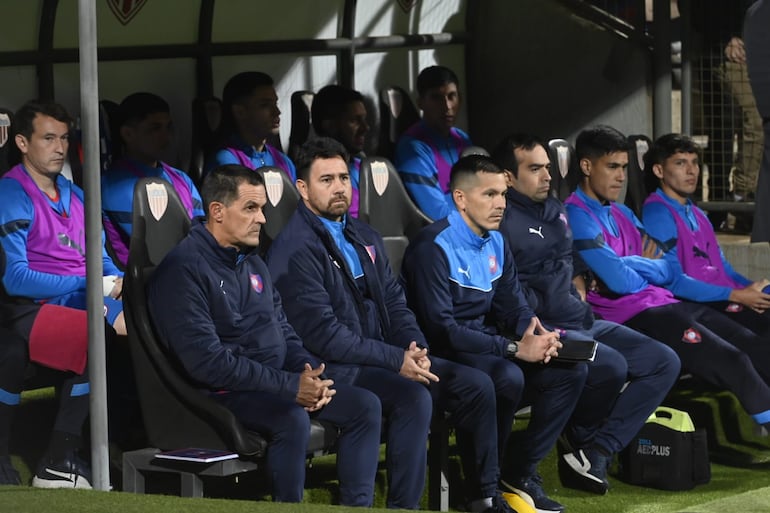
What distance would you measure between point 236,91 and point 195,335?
225 cm

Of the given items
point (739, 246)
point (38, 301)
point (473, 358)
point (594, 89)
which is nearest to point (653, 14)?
point (594, 89)

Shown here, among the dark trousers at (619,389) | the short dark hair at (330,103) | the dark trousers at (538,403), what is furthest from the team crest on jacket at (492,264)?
the short dark hair at (330,103)

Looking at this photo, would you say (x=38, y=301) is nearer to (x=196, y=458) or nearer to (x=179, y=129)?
(x=196, y=458)

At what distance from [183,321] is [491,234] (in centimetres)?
153

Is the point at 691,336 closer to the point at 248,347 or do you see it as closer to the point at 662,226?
the point at 662,226

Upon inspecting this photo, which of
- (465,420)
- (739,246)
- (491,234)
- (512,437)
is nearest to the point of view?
(465,420)

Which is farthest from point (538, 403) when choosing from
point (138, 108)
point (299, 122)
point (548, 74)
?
point (548, 74)

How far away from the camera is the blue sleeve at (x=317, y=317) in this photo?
17.0 feet

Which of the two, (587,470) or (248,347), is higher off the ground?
(248,347)

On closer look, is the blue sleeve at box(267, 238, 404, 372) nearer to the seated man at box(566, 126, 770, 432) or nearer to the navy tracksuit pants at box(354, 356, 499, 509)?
the navy tracksuit pants at box(354, 356, 499, 509)

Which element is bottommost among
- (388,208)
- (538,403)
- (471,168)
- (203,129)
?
(538,403)

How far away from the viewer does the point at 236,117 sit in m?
6.73

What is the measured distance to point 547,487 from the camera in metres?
6.07

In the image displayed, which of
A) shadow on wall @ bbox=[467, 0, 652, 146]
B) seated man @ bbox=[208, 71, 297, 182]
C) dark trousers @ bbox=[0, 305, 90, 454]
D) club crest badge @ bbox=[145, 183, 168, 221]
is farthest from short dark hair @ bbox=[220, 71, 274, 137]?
shadow on wall @ bbox=[467, 0, 652, 146]
